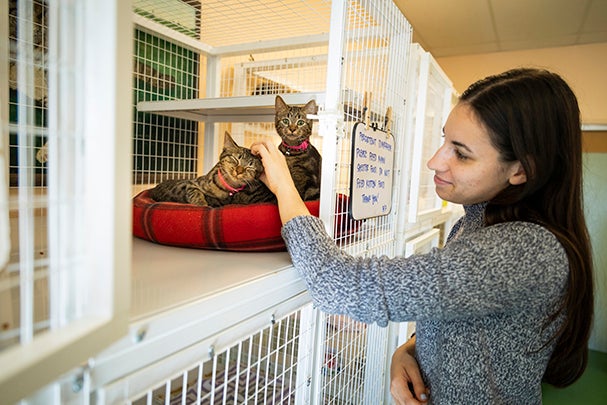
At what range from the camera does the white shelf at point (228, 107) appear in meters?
0.91

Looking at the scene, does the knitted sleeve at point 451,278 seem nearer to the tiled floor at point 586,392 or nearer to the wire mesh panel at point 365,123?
the wire mesh panel at point 365,123

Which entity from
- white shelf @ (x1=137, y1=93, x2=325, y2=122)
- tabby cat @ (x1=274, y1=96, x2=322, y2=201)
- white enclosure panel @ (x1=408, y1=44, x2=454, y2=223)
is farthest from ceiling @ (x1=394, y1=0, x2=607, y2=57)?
tabby cat @ (x1=274, y1=96, x2=322, y2=201)

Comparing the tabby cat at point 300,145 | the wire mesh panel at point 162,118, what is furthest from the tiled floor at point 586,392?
the wire mesh panel at point 162,118

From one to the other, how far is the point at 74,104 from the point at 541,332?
2.45 ft

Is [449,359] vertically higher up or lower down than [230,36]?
lower down

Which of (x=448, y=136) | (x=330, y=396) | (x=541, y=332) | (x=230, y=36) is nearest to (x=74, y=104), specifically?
(x=448, y=136)

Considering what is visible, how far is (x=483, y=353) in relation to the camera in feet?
2.06

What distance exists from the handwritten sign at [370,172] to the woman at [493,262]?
5.9 inches

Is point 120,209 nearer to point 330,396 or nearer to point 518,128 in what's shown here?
point 518,128

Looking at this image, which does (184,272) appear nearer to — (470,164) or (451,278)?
(451,278)

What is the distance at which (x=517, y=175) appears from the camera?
0.67 meters

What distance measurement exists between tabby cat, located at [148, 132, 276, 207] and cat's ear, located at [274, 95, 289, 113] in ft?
0.46

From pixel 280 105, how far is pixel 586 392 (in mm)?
2792

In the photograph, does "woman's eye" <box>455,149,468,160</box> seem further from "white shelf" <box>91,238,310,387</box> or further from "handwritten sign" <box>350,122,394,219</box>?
"white shelf" <box>91,238,310,387</box>
